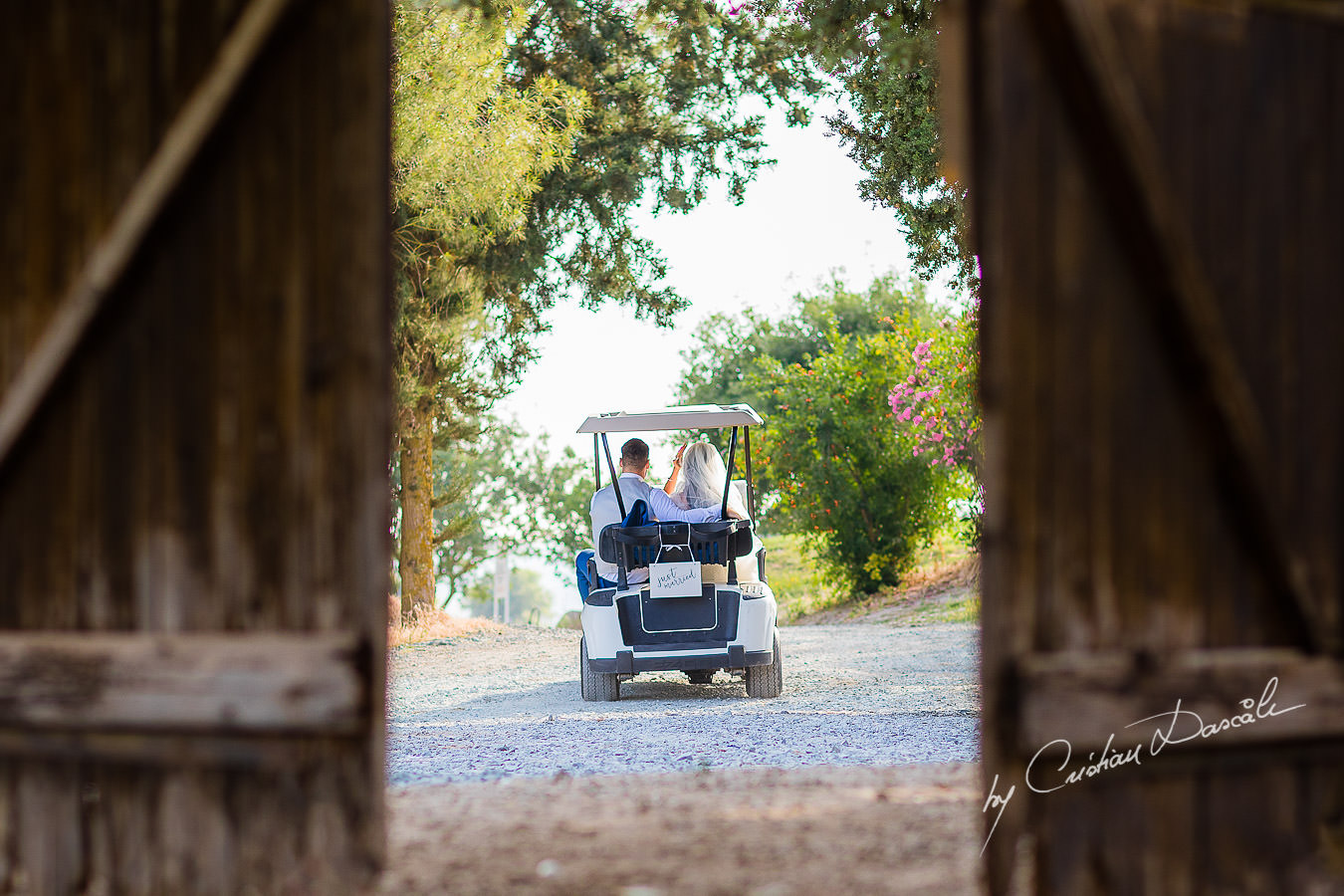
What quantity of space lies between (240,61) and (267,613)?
1.37 m

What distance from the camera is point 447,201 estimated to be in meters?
14.6

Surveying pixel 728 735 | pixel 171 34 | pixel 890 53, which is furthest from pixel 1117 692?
pixel 890 53

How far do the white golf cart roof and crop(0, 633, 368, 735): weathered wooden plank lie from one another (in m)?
5.91

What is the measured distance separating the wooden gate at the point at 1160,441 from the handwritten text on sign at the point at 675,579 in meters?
4.97

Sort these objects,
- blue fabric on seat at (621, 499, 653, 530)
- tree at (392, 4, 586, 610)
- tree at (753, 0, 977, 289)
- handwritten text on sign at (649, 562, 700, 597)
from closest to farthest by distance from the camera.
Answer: handwritten text on sign at (649, 562, 700, 597)
blue fabric on seat at (621, 499, 653, 530)
tree at (753, 0, 977, 289)
tree at (392, 4, 586, 610)

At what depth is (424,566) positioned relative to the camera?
55.3ft

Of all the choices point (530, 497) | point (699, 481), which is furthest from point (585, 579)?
point (530, 497)

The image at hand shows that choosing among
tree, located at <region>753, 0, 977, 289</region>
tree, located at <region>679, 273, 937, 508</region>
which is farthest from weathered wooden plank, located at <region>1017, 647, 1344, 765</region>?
tree, located at <region>679, 273, 937, 508</region>

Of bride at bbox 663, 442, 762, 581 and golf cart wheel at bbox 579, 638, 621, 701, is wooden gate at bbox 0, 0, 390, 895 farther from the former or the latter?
bride at bbox 663, 442, 762, 581

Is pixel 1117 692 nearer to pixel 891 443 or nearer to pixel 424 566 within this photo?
pixel 424 566

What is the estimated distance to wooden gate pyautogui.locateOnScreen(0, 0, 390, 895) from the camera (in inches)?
117

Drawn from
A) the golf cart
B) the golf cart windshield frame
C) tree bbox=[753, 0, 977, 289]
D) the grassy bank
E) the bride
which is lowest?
the grassy bank

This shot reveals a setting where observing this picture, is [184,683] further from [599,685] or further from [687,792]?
[599,685]

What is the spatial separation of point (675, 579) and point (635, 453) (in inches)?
42.4
